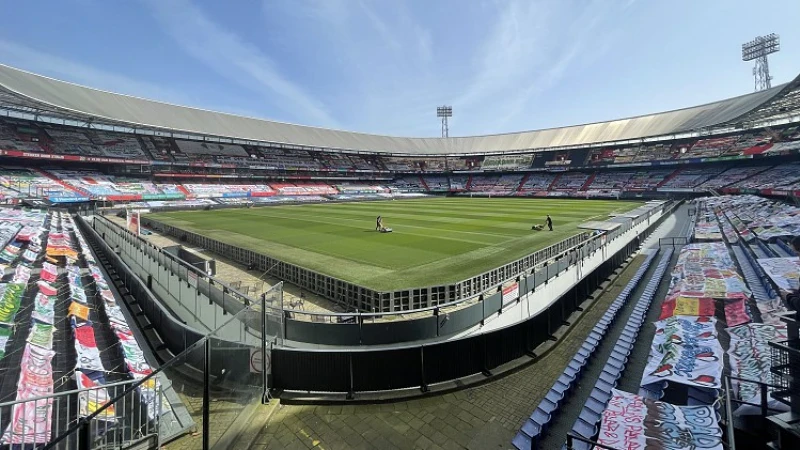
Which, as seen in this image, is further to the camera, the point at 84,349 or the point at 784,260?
the point at 784,260

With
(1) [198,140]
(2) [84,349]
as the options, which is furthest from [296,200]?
(2) [84,349]

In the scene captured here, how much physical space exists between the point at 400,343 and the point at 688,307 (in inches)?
275

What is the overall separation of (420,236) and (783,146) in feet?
177

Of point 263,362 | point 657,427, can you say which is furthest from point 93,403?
point 657,427

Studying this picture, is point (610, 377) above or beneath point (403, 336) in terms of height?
beneath

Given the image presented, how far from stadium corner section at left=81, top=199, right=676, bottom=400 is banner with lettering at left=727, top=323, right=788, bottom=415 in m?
3.53

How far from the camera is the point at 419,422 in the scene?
6.01m

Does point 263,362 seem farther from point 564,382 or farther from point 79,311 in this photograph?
point 564,382

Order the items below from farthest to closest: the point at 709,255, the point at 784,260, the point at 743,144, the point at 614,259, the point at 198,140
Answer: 1. the point at 198,140
2. the point at 743,144
3. the point at 614,259
4. the point at 709,255
5. the point at 784,260

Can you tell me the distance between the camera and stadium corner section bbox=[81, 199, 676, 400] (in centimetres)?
682

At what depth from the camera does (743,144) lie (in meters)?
52.3

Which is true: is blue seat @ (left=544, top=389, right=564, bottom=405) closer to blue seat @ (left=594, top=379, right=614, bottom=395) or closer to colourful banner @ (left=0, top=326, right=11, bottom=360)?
blue seat @ (left=594, top=379, right=614, bottom=395)

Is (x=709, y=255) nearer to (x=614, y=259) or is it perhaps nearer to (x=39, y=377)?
(x=614, y=259)

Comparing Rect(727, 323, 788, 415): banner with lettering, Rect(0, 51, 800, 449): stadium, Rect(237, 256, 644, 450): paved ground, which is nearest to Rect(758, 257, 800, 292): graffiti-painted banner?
Rect(0, 51, 800, 449): stadium
